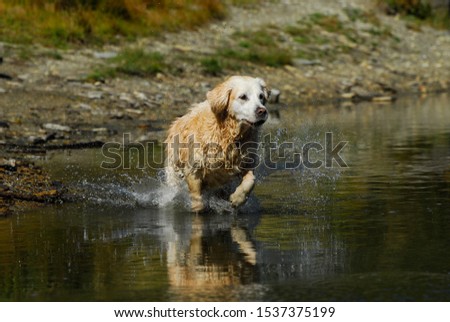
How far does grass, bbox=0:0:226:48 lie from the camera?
76.1ft

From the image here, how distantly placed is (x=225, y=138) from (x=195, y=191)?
60 cm

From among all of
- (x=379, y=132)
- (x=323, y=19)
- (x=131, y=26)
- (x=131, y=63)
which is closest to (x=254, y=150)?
(x=379, y=132)

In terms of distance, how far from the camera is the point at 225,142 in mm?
10844

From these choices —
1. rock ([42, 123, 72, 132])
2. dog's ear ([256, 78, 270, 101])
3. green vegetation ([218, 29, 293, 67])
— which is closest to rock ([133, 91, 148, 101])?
rock ([42, 123, 72, 132])

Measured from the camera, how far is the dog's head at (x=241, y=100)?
10555mm

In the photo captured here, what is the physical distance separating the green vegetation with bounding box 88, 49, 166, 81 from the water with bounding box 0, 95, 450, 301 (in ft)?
22.6

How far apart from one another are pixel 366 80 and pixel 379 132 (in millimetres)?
8875

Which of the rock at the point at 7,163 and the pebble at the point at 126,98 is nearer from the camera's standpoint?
the rock at the point at 7,163

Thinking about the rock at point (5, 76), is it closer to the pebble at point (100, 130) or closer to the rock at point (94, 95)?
the rock at point (94, 95)

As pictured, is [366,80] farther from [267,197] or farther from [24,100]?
[267,197]

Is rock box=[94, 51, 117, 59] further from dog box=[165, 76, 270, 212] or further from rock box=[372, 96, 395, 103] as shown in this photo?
dog box=[165, 76, 270, 212]

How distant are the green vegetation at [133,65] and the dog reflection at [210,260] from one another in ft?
39.7

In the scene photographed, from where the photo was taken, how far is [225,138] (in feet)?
35.6

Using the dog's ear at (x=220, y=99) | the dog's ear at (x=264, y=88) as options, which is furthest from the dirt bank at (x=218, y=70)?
the dog's ear at (x=264, y=88)
